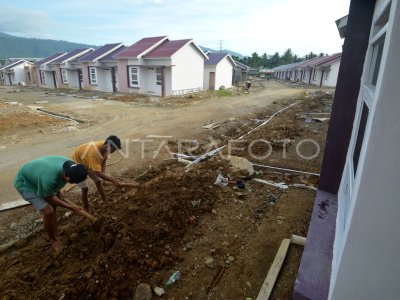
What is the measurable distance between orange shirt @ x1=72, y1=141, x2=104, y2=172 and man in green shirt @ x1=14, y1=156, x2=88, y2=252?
593 millimetres

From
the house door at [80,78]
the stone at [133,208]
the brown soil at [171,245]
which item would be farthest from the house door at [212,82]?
the stone at [133,208]

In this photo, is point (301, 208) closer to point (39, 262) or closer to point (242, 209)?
point (242, 209)

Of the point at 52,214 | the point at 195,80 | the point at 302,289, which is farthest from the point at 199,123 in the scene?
the point at 195,80

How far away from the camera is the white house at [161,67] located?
20797mm

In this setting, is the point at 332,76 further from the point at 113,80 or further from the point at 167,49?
the point at 113,80

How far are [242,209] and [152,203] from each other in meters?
1.53

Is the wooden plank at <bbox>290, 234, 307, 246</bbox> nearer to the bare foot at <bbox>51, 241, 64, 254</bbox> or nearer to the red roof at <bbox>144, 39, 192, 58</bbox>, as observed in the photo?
the bare foot at <bbox>51, 241, 64, 254</bbox>

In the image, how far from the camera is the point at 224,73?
2839 centimetres

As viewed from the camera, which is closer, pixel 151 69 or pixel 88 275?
pixel 88 275

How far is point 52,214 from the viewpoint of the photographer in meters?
3.55

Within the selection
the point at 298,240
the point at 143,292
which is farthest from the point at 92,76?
the point at 298,240

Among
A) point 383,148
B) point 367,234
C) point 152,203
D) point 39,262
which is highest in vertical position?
point 383,148

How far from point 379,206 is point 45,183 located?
3550mm

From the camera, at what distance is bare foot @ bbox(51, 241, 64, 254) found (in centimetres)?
351
